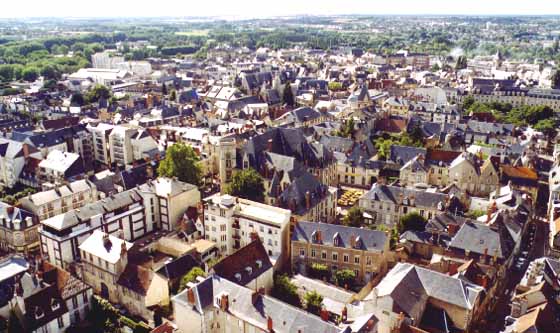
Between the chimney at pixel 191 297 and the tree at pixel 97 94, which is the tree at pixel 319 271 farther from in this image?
the tree at pixel 97 94

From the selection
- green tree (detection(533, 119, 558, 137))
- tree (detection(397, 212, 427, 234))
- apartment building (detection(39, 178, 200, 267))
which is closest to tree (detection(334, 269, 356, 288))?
tree (detection(397, 212, 427, 234))

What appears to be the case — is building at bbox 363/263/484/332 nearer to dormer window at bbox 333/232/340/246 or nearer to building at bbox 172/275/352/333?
building at bbox 172/275/352/333

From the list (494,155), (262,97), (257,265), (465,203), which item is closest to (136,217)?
(257,265)

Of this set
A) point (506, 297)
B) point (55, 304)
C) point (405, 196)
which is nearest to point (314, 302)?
point (506, 297)

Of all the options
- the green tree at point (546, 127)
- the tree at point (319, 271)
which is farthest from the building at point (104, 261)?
the green tree at point (546, 127)

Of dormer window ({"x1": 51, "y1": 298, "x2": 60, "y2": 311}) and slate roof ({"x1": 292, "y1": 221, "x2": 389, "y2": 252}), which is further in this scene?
slate roof ({"x1": 292, "y1": 221, "x2": 389, "y2": 252})

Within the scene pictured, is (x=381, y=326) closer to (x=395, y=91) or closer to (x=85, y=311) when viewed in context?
(x=85, y=311)
